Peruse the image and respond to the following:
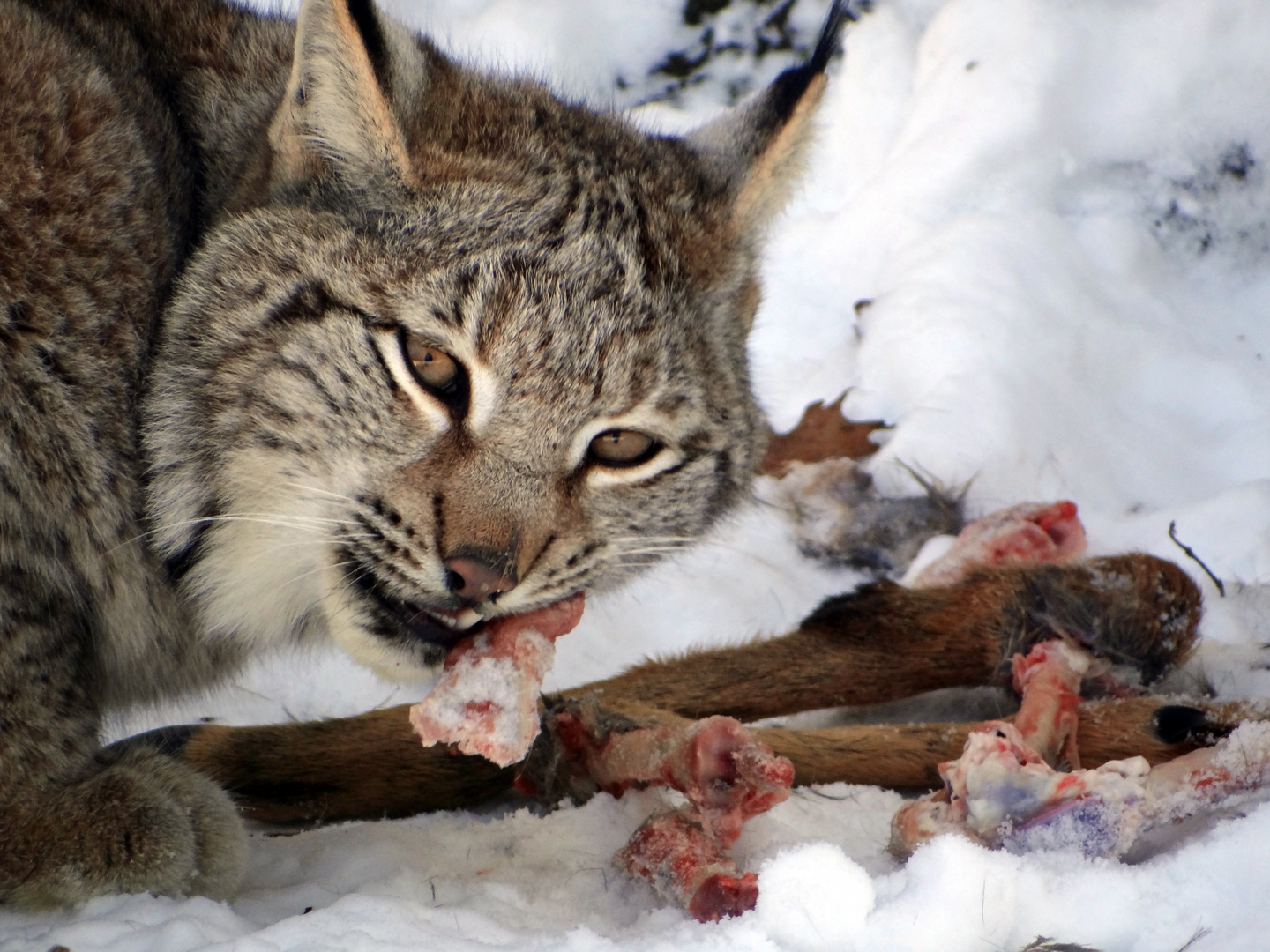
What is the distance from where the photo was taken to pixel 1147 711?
8.17 ft

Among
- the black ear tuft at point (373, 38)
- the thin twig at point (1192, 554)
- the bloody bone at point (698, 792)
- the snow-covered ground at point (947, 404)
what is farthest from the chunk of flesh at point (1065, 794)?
the black ear tuft at point (373, 38)

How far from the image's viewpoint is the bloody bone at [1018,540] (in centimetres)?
316

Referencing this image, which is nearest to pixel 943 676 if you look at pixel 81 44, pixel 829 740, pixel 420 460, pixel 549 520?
pixel 829 740

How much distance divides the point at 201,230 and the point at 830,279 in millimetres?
2579

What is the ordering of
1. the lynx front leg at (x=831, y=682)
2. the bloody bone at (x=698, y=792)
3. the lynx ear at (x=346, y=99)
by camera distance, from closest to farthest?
the bloody bone at (x=698, y=792) < the lynx ear at (x=346, y=99) < the lynx front leg at (x=831, y=682)

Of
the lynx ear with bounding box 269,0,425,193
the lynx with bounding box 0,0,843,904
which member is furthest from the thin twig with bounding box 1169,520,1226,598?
the lynx ear with bounding box 269,0,425,193

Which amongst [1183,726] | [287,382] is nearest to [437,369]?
[287,382]

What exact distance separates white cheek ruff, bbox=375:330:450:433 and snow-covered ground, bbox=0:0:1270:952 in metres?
0.82

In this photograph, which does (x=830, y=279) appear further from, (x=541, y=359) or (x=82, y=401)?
(x=82, y=401)

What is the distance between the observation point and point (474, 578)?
208 centimetres

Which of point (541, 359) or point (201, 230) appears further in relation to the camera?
point (201, 230)

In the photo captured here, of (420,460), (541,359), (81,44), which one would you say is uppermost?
A: (81,44)

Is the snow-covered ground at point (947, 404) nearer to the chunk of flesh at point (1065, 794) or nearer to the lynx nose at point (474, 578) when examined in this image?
the chunk of flesh at point (1065, 794)

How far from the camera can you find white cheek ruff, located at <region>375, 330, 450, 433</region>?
7.15 feet
